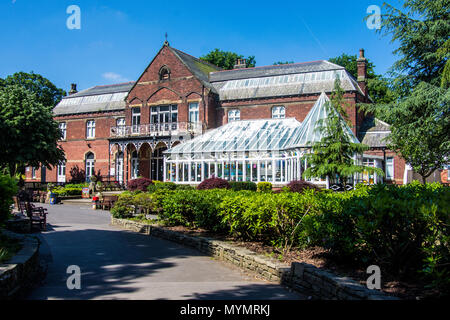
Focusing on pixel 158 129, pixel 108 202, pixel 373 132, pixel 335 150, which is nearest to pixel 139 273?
pixel 335 150

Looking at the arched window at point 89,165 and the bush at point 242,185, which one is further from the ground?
the arched window at point 89,165

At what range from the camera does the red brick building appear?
2939 centimetres

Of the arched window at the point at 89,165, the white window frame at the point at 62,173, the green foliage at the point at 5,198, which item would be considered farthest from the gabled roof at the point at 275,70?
the green foliage at the point at 5,198

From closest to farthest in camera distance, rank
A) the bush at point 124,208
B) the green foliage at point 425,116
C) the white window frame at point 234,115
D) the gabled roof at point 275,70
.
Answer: the bush at point 124,208 → the green foliage at point 425,116 → the gabled roof at point 275,70 → the white window frame at point 234,115

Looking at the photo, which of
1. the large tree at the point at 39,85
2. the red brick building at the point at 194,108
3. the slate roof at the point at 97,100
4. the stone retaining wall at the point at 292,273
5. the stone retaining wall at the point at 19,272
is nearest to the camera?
the stone retaining wall at the point at 292,273

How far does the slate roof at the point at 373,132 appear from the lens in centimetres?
2769

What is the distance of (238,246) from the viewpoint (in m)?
7.95

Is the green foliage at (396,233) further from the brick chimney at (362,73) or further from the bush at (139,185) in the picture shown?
the brick chimney at (362,73)

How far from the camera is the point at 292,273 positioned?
5863 mm

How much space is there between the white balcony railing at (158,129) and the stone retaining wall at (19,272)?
23.5 metres

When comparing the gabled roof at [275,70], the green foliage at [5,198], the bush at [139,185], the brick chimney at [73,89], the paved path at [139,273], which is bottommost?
the paved path at [139,273]

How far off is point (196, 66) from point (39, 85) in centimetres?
3082
